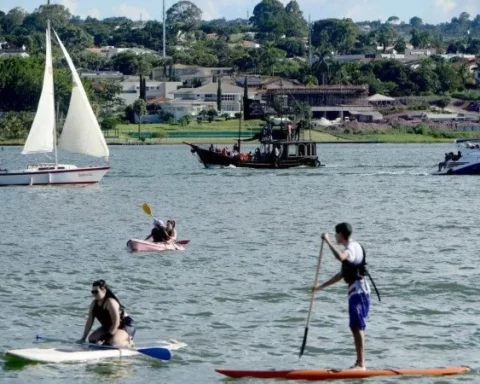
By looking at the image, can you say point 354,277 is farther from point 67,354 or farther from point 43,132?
point 43,132

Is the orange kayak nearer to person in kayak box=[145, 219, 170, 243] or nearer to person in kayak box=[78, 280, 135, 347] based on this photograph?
person in kayak box=[78, 280, 135, 347]

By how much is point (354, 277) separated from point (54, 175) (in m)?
59.0

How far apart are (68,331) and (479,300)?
9699mm

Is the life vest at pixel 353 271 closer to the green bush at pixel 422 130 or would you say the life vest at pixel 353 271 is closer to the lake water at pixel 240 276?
the lake water at pixel 240 276

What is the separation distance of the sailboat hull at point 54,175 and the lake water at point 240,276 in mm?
1210

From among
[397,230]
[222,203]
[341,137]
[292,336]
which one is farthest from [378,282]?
[341,137]

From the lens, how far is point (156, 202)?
7388cm

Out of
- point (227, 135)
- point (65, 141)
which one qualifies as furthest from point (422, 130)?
point (65, 141)

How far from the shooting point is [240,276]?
38750mm

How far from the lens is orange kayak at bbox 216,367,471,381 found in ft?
80.3

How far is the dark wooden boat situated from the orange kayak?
255ft

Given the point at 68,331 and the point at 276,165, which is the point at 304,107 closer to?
the point at 276,165

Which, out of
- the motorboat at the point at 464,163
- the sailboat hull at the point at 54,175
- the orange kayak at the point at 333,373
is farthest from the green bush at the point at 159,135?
the orange kayak at the point at 333,373

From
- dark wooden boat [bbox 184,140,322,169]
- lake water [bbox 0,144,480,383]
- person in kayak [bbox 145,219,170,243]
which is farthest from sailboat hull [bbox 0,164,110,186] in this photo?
person in kayak [bbox 145,219,170,243]
